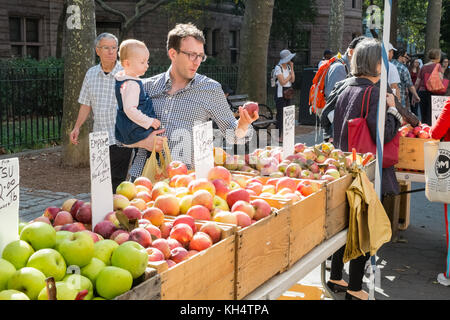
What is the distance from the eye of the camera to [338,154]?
4.39 meters

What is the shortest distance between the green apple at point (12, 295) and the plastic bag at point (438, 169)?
3754mm

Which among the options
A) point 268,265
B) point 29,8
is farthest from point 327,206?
point 29,8

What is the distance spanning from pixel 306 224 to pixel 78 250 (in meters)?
1.51

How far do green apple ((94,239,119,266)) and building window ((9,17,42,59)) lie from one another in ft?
65.3

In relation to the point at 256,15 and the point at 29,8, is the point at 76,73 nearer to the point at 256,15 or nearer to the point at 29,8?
the point at 256,15

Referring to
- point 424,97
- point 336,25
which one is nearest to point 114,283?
point 424,97

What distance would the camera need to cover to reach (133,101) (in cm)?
397

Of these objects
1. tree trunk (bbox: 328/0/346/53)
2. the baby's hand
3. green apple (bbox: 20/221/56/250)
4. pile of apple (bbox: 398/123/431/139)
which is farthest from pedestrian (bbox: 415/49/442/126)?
green apple (bbox: 20/221/56/250)

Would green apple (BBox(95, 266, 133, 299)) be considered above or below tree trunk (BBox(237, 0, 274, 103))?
below

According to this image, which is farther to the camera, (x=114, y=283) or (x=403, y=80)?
(x=403, y=80)

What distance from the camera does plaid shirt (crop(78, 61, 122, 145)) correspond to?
235 inches

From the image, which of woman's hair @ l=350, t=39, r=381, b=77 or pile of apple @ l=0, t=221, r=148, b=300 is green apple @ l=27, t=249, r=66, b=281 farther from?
woman's hair @ l=350, t=39, r=381, b=77

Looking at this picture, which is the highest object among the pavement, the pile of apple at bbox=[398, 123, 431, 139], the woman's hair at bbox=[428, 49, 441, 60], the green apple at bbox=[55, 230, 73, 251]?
the woman's hair at bbox=[428, 49, 441, 60]

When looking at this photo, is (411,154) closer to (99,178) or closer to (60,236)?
(99,178)
